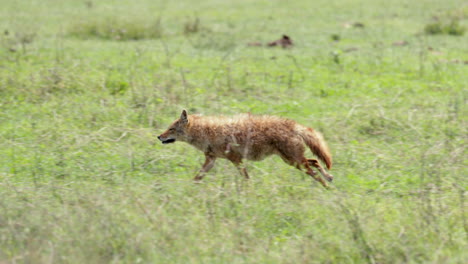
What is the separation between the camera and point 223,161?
788 cm

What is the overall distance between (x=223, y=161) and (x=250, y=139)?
560mm

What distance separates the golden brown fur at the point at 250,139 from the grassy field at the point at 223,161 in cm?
18

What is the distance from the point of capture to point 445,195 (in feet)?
21.7

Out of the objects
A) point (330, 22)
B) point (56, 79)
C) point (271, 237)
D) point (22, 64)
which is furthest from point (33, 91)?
point (330, 22)

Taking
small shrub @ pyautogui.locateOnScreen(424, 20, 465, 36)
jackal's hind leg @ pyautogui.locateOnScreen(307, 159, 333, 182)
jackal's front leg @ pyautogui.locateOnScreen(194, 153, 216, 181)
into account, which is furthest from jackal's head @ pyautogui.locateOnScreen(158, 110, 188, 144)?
small shrub @ pyautogui.locateOnScreen(424, 20, 465, 36)

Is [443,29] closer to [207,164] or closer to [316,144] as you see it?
[316,144]

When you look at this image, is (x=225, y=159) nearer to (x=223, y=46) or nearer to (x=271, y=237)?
(x=271, y=237)

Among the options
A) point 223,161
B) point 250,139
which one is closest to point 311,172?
point 250,139

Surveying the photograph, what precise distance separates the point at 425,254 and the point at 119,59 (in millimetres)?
9009

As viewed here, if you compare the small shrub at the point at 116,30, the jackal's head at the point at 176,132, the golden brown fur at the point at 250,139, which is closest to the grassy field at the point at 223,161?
the small shrub at the point at 116,30

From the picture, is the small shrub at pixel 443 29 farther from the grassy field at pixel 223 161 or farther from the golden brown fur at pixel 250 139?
the golden brown fur at pixel 250 139

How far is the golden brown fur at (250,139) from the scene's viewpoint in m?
7.39

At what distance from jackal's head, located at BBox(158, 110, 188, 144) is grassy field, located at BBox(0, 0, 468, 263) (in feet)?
0.94

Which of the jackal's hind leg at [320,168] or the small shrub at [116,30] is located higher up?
the jackal's hind leg at [320,168]
